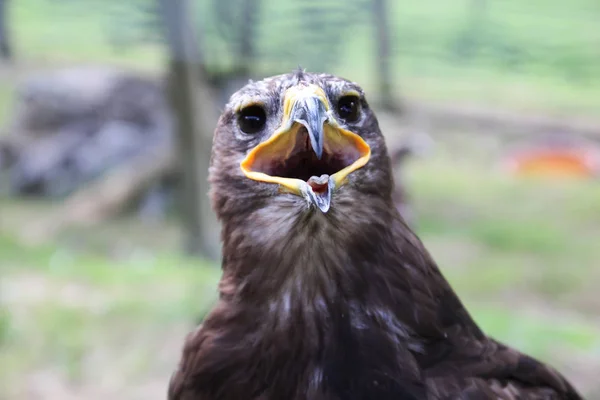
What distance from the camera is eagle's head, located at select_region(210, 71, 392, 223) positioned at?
1.54 meters

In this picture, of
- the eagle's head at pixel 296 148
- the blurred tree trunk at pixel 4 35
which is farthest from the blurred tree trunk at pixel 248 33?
the eagle's head at pixel 296 148

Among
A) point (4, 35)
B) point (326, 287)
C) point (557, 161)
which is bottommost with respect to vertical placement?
point (557, 161)

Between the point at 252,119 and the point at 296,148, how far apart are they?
130mm

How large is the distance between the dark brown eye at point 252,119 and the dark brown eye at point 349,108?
16cm

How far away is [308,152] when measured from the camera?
1.68m

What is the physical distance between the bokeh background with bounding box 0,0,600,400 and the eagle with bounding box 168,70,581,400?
5.33 ft

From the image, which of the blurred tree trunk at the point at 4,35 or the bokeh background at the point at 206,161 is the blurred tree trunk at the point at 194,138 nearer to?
the bokeh background at the point at 206,161

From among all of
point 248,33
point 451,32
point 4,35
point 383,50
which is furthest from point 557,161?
point 248,33

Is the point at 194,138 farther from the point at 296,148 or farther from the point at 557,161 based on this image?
the point at 557,161

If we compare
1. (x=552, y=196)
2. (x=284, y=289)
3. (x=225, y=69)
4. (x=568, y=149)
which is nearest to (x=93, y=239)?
(x=225, y=69)

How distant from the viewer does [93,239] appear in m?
7.57

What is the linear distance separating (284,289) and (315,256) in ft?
0.31

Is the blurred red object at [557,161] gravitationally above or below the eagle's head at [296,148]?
below

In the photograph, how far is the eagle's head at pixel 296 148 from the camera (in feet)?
5.04
